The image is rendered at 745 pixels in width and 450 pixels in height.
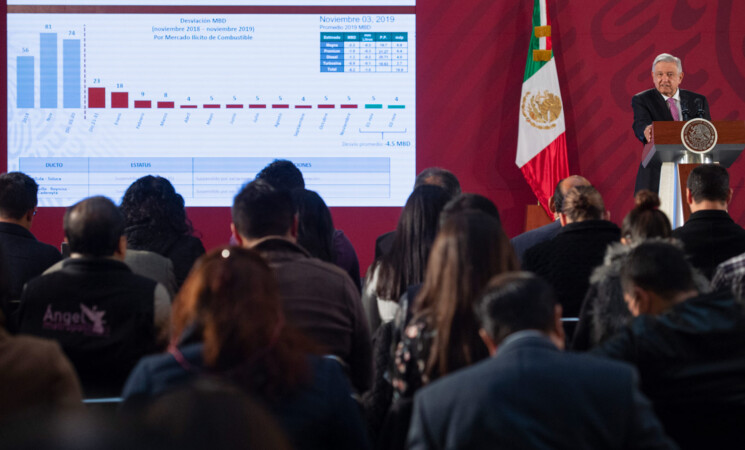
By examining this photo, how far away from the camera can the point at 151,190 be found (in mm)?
3492

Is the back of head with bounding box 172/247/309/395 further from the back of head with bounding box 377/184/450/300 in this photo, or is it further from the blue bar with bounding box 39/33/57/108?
the blue bar with bounding box 39/33/57/108

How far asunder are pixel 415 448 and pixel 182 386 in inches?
34.6

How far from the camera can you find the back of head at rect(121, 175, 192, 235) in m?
3.45

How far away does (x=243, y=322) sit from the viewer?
152cm

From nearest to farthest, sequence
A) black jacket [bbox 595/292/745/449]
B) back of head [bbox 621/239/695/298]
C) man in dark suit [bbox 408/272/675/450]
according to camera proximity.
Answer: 1. man in dark suit [bbox 408/272/675/450]
2. black jacket [bbox 595/292/745/449]
3. back of head [bbox 621/239/695/298]

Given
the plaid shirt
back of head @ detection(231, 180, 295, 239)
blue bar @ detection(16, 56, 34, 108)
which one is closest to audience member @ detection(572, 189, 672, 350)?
the plaid shirt

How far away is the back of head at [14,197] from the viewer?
11.6 ft

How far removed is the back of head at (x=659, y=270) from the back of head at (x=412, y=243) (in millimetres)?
904

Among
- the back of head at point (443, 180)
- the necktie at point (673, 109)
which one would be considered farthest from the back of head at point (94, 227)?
the necktie at point (673, 109)

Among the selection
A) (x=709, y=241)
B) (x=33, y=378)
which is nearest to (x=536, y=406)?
(x=33, y=378)

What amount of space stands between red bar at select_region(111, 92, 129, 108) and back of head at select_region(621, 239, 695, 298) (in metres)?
4.80

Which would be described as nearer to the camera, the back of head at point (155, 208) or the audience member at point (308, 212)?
the audience member at point (308, 212)

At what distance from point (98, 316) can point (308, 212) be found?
114 centimetres

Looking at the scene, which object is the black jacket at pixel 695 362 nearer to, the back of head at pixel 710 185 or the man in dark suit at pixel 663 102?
the back of head at pixel 710 185
